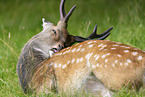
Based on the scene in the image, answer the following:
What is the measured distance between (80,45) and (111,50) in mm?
491

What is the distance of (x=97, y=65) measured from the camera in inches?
129

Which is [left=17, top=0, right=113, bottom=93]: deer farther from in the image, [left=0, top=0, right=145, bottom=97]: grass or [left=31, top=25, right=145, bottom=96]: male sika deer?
[left=0, top=0, right=145, bottom=97]: grass

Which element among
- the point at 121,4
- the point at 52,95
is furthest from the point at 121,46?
the point at 121,4

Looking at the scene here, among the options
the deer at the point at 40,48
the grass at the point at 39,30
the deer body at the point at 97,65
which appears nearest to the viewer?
the deer body at the point at 97,65

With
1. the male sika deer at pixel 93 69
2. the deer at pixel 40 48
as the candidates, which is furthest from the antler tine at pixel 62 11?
the male sika deer at pixel 93 69

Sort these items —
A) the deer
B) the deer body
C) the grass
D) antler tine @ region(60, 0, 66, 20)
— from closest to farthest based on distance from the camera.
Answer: the deer body
the deer
the grass
antler tine @ region(60, 0, 66, 20)

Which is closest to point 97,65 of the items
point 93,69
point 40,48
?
point 93,69

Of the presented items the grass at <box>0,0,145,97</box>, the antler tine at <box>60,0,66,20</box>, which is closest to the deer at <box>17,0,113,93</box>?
the antler tine at <box>60,0,66,20</box>

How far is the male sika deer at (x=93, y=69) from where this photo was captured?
3.11m

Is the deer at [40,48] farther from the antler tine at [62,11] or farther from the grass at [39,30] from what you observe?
the grass at [39,30]

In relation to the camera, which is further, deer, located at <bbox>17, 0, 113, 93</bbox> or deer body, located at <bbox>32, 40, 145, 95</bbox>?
deer, located at <bbox>17, 0, 113, 93</bbox>

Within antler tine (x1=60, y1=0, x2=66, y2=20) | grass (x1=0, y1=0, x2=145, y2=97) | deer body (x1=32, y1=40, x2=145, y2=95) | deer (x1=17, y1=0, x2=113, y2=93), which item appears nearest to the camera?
deer body (x1=32, y1=40, x2=145, y2=95)

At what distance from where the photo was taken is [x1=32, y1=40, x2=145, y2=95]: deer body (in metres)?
3.10

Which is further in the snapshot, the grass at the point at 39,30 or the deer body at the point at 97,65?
the grass at the point at 39,30
